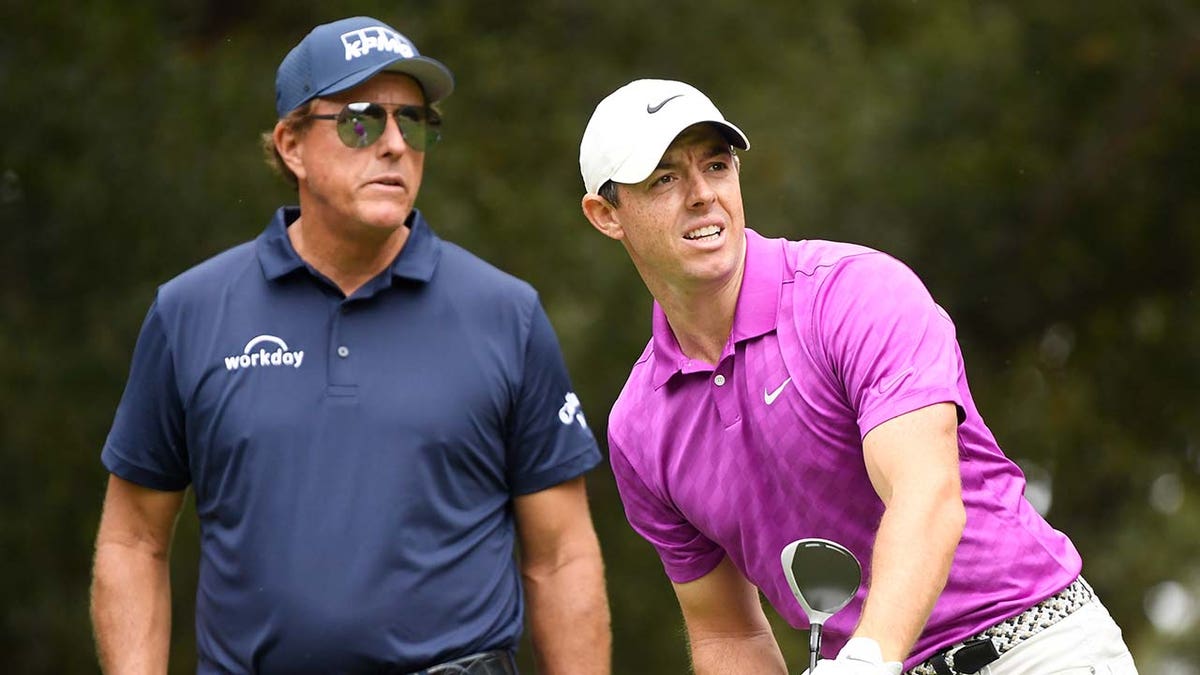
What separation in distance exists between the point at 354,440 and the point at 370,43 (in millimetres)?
1170

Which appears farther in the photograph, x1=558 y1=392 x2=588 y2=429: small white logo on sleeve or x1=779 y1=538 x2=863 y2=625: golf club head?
x1=558 y1=392 x2=588 y2=429: small white logo on sleeve

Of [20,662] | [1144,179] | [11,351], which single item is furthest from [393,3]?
[1144,179]

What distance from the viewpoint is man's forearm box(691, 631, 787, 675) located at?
4344 mm

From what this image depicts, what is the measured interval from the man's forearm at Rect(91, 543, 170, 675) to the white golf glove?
240 centimetres

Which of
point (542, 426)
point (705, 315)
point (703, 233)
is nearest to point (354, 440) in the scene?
point (542, 426)

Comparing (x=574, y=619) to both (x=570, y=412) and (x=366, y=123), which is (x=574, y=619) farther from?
(x=366, y=123)

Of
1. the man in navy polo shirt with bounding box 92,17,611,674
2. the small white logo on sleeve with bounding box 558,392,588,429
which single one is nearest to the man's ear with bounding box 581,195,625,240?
the man in navy polo shirt with bounding box 92,17,611,674

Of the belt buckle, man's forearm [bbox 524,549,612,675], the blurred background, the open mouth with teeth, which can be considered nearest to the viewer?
the belt buckle

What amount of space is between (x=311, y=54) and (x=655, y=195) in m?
1.50

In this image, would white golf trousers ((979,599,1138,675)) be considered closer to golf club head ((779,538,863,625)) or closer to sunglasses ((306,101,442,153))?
golf club head ((779,538,863,625))

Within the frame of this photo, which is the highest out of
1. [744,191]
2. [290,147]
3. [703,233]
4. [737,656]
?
[290,147]

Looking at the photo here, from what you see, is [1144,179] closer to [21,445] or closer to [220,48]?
[220,48]

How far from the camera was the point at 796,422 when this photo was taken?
385 cm

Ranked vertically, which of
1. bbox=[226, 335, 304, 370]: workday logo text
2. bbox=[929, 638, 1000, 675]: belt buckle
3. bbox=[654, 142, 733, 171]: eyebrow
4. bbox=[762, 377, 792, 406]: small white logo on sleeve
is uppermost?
bbox=[654, 142, 733, 171]: eyebrow
